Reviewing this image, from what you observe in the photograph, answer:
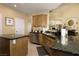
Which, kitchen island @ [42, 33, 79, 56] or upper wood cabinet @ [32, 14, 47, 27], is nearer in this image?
kitchen island @ [42, 33, 79, 56]

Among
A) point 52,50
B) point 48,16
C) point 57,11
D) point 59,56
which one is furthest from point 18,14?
point 59,56

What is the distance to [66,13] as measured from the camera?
6.15 feet

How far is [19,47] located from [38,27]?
0.44 meters

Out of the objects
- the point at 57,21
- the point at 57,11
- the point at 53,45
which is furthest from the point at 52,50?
the point at 57,11

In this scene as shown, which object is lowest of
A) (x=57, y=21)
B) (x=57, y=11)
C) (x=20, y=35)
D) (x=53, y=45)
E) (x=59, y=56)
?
(x=59, y=56)

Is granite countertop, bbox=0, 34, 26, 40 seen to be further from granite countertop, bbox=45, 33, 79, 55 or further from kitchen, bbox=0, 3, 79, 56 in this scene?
granite countertop, bbox=45, 33, 79, 55

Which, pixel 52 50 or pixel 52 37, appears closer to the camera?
pixel 52 50

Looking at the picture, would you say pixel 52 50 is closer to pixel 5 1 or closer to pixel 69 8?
pixel 69 8

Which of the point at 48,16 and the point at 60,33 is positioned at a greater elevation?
the point at 48,16

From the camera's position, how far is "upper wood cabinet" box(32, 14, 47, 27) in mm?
1883

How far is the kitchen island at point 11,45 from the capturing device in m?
1.90

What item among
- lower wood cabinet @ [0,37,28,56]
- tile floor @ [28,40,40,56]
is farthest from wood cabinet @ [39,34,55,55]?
lower wood cabinet @ [0,37,28,56]

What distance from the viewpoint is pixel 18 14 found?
6.26 ft

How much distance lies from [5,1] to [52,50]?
98cm
